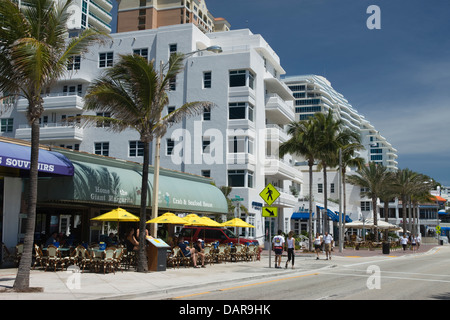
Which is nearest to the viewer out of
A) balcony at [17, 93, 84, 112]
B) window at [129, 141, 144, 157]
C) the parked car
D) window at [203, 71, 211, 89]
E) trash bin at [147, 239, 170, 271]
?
trash bin at [147, 239, 170, 271]

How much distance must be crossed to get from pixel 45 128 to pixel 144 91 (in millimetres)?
34013

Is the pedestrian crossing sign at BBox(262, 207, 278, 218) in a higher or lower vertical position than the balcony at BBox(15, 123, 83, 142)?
lower

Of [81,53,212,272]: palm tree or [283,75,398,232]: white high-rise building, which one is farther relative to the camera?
[283,75,398,232]: white high-rise building

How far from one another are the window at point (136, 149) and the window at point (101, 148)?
277 centimetres

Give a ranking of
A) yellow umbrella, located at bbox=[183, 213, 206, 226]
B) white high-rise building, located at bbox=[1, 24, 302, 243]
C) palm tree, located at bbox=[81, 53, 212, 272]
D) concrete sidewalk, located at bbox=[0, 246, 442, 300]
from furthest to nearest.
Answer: white high-rise building, located at bbox=[1, 24, 302, 243], yellow umbrella, located at bbox=[183, 213, 206, 226], palm tree, located at bbox=[81, 53, 212, 272], concrete sidewalk, located at bbox=[0, 246, 442, 300]

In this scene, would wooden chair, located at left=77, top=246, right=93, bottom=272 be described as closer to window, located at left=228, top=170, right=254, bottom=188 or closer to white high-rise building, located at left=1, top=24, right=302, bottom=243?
white high-rise building, located at left=1, top=24, right=302, bottom=243

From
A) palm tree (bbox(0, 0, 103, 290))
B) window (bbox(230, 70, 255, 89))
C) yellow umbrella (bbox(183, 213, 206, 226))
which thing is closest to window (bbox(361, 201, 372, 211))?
window (bbox(230, 70, 255, 89))

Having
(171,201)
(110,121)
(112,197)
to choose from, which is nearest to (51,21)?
(110,121)

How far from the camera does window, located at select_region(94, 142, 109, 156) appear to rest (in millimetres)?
48656

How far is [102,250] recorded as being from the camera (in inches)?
756

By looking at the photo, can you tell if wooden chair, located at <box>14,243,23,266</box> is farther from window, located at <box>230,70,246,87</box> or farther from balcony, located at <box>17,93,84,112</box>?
balcony, located at <box>17,93,84,112</box>

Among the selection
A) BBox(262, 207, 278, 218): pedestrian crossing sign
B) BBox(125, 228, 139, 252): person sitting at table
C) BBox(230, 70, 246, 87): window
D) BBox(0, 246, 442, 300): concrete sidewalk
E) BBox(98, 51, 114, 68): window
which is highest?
BBox(98, 51, 114, 68): window

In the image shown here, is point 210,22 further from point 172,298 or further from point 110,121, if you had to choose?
point 172,298

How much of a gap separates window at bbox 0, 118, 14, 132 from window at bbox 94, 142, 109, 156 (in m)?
10.3
